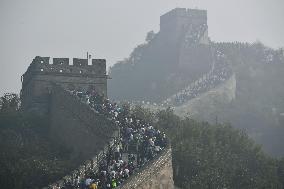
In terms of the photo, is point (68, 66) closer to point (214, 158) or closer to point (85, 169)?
point (214, 158)

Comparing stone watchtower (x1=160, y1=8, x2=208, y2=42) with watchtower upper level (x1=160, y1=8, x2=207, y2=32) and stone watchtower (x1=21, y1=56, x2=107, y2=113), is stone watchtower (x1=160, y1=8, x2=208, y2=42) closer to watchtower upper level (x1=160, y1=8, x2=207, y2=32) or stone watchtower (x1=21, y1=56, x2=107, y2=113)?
watchtower upper level (x1=160, y1=8, x2=207, y2=32)

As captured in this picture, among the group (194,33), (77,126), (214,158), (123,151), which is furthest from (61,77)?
(194,33)

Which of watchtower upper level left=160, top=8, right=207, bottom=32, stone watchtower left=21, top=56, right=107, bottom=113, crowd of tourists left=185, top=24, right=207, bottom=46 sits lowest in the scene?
stone watchtower left=21, top=56, right=107, bottom=113

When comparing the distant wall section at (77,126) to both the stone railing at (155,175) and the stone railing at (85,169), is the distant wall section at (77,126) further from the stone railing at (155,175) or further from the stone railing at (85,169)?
the stone railing at (155,175)

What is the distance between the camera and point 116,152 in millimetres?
26109

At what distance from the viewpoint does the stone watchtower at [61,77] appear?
134ft

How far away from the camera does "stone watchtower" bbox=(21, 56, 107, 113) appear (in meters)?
40.8

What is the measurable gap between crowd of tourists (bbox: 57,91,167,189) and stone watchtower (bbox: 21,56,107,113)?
8.18 meters

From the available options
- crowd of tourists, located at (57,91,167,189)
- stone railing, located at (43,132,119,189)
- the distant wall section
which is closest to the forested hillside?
crowd of tourists, located at (57,91,167,189)

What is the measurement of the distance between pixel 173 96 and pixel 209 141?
23.1 meters

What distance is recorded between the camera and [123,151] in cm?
2734

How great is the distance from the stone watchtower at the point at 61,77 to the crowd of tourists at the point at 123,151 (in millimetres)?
8184

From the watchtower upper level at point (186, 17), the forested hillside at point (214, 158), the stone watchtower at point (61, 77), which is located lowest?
the forested hillside at point (214, 158)

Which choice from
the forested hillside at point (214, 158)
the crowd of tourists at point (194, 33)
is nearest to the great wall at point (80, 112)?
the forested hillside at point (214, 158)
